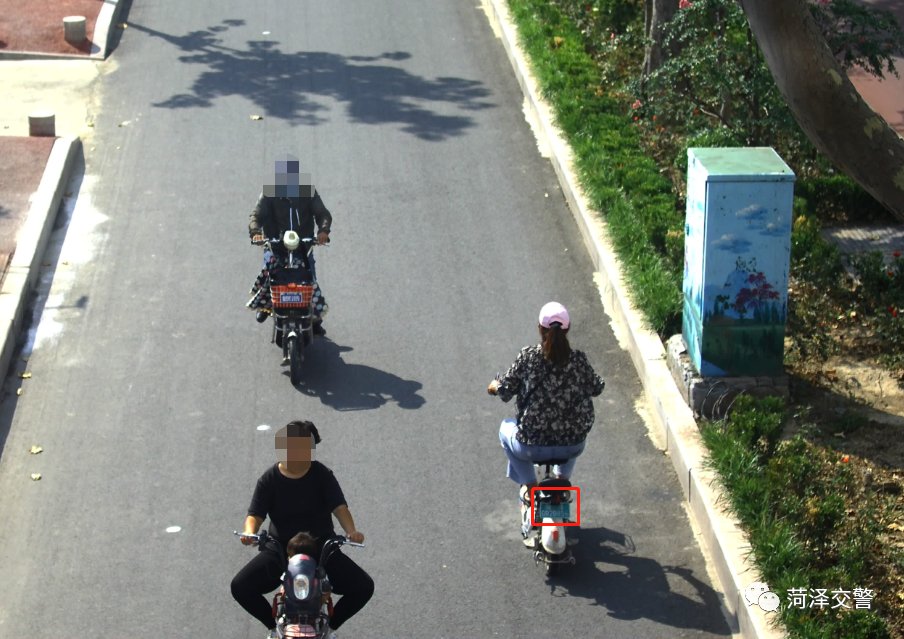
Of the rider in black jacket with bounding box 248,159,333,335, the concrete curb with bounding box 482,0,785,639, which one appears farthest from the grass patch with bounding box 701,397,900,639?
the rider in black jacket with bounding box 248,159,333,335

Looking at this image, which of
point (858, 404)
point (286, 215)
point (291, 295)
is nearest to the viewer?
point (858, 404)

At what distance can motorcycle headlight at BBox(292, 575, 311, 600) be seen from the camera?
654cm

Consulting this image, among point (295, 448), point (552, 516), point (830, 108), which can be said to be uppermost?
point (830, 108)

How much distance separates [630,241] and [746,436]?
3734mm

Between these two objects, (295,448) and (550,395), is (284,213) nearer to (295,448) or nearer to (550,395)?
(550,395)

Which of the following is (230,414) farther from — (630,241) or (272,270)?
(630,241)

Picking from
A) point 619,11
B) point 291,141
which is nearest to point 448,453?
point 291,141

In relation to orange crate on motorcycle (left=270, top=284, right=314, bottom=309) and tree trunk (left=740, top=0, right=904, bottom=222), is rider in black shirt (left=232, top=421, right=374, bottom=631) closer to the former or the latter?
tree trunk (left=740, top=0, right=904, bottom=222)

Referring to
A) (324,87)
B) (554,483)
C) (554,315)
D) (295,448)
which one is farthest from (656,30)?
(295,448)

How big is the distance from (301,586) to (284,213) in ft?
16.2

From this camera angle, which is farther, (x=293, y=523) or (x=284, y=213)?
(x=284, y=213)

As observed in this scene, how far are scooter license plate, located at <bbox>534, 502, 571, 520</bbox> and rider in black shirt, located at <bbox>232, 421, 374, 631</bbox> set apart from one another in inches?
51.8

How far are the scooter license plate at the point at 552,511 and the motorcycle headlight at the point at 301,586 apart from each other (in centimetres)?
196

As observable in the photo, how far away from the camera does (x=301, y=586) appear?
6547 mm
